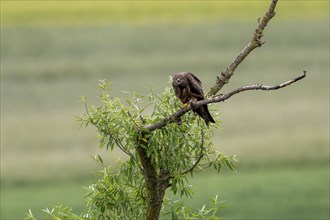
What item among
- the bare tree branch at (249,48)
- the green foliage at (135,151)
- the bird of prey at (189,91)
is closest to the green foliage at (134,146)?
the green foliage at (135,151)

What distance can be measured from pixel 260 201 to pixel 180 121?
27.8 ft

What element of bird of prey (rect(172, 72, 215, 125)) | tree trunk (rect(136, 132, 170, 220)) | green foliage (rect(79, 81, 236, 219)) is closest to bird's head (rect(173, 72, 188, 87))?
bird of prey (rect(172, 72, 215, 125))

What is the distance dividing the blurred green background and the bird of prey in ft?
21.9

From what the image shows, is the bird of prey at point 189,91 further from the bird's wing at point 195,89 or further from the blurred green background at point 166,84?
the blurred green background at point 166,84

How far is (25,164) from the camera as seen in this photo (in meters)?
16.2

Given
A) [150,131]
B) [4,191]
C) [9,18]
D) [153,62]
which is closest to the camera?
[150,131]

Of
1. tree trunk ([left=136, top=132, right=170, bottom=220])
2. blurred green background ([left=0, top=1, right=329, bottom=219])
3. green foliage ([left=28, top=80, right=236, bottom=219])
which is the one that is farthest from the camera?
blurred green background ([left=0, top=1, right=329, bottom=219])

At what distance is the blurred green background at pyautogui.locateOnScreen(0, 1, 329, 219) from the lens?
599 inches

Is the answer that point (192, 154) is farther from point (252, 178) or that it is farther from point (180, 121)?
point (252, 178)

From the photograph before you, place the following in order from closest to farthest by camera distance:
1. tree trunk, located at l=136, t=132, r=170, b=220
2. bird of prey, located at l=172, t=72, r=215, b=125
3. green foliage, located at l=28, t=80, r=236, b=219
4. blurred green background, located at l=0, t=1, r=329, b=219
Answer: bird of prey, located at l=172, t=72, r=215, b=125 < green foliage, located at l=28, t=80, r=236, b=219 < tree trunk, located at l=136, t=132, r=170, b=220 < blurred green background, located at l=0, t=1, r=329, b=219

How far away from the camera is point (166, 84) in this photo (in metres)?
16.9

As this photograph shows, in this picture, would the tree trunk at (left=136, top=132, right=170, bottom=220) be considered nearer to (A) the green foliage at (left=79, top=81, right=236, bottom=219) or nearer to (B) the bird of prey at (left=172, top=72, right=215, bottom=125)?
(A) the green foliage at (left=79, top=81, right=236, bottom=219)

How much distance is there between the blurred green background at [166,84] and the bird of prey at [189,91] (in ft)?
21.9

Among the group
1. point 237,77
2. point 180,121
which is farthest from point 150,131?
point 237,77
